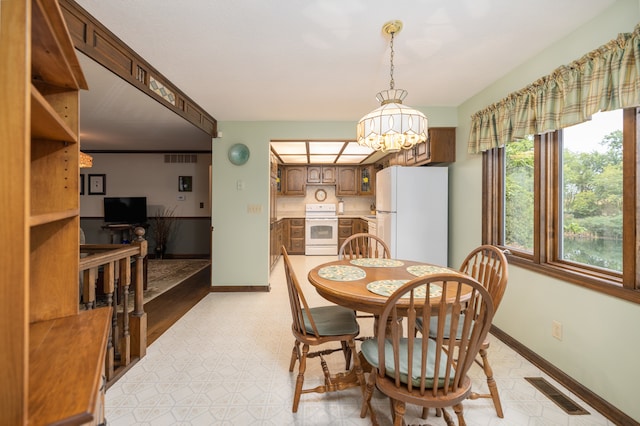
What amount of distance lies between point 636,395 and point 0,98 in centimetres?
269

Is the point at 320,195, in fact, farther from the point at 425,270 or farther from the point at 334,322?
the point at 334,322

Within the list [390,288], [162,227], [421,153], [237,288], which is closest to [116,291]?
[390,288]

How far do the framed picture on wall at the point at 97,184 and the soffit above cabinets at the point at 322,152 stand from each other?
12.0 ft

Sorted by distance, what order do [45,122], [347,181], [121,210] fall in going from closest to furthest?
[45,122], [121,210], [347,181]

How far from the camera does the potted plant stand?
5.99 meters

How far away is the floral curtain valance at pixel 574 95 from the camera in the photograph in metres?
1.51

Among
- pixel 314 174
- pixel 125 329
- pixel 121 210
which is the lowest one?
pixel 125 329

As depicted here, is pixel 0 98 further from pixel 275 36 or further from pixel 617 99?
pixel 617 99

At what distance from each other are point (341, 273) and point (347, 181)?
4.96 metres

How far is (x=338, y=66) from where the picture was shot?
2.36 m

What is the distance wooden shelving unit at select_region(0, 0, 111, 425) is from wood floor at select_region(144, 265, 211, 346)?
71.4 inches

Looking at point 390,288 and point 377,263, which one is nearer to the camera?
point 390,288

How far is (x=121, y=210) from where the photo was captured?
5891 millimetres

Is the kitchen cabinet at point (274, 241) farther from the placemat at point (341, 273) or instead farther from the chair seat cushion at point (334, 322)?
the chair seat cushion at point (334, 322)
